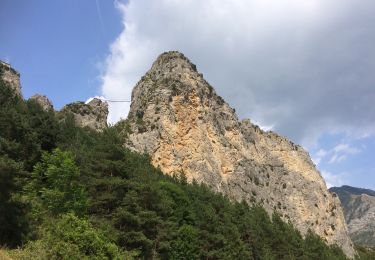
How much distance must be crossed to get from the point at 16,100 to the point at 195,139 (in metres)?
42.4

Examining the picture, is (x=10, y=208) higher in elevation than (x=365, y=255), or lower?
lower

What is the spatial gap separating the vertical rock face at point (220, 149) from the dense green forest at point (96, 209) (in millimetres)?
29163

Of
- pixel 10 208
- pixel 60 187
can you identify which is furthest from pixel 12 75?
pixel 10 208

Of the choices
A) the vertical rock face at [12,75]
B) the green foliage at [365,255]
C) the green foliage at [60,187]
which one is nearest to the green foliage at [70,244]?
the green foliage at [60,187]

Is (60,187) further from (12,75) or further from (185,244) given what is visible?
(12,75)

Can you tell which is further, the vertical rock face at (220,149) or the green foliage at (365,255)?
the green foliage at (365,255)

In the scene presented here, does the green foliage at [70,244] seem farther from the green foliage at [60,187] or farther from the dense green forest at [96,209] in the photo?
the green foliage at [60,187]

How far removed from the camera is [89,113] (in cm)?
9700

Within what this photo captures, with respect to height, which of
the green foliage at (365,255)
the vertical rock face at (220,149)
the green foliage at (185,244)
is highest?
the vertical rock face at (220,149)

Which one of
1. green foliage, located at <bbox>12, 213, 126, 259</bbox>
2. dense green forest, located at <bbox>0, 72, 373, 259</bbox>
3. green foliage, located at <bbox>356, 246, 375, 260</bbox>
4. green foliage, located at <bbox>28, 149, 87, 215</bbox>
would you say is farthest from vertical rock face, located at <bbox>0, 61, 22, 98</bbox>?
green foliage, located at <bbox>356, 246, 375, 260</bbox>

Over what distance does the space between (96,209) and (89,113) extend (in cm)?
6801

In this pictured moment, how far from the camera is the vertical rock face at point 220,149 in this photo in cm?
8412

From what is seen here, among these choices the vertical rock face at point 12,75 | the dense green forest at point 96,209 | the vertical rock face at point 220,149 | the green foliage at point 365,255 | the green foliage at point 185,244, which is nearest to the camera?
the dense green forest at point 96,209

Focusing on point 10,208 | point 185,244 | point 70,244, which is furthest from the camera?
point 185,244
